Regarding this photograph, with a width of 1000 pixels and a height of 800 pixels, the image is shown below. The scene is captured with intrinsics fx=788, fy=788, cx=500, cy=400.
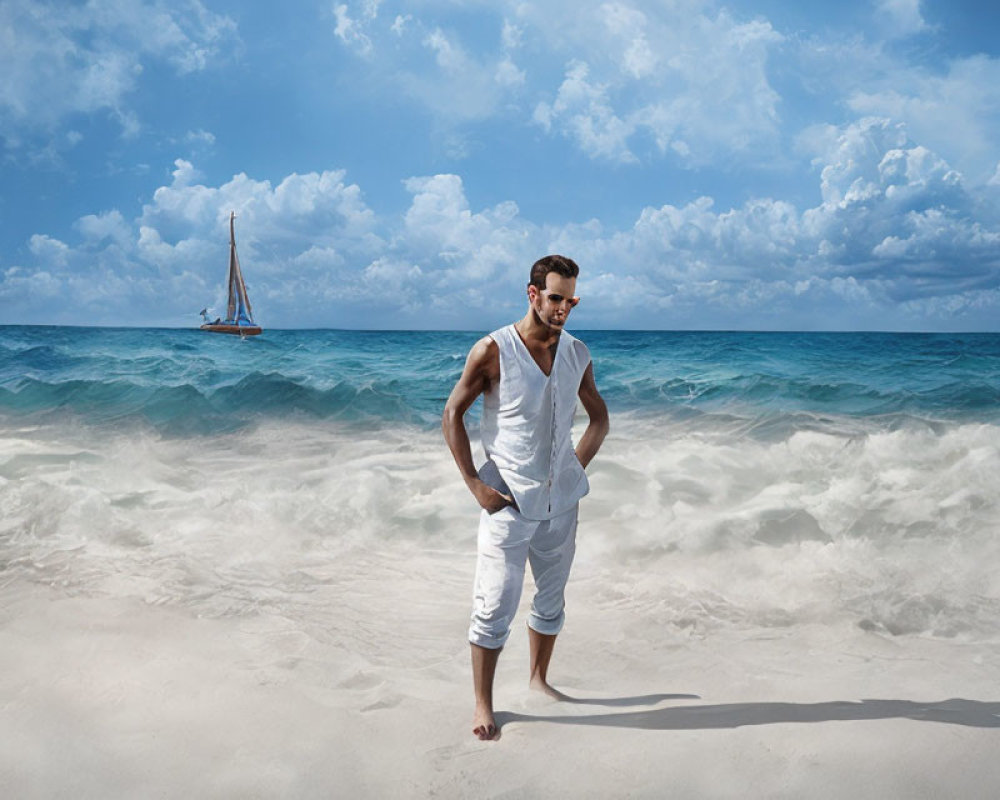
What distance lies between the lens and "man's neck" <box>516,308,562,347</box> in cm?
327

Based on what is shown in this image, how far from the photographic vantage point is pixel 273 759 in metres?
3.34

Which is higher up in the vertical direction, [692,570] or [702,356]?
[702,356]

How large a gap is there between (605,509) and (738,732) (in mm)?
4240

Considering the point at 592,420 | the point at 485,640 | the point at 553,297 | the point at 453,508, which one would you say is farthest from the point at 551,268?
the point at 453,508

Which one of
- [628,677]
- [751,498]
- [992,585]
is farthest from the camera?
[751,498]

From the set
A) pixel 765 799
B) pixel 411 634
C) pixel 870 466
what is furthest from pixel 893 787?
pixel 870 466

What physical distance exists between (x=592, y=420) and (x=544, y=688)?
133cm

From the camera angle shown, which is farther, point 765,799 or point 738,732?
point 738,732

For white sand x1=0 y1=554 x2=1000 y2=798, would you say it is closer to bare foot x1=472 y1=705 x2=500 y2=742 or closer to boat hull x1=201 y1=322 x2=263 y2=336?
bare foot x1=472 y1=705 x2=500 y2=742

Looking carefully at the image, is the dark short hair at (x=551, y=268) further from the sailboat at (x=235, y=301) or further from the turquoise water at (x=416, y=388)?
the sailboat at (x=235, y=301)

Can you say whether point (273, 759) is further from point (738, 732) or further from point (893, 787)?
point (893, 787)

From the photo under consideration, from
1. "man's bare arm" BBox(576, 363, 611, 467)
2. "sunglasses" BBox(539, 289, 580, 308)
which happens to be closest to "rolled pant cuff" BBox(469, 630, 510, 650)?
"man's bare arm" BBox(576, 363, 611, 467)

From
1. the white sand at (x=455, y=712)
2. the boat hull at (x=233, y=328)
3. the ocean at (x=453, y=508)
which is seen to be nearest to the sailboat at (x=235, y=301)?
the boat hull at (x=233, y=328)

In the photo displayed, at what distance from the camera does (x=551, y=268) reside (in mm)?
3193
